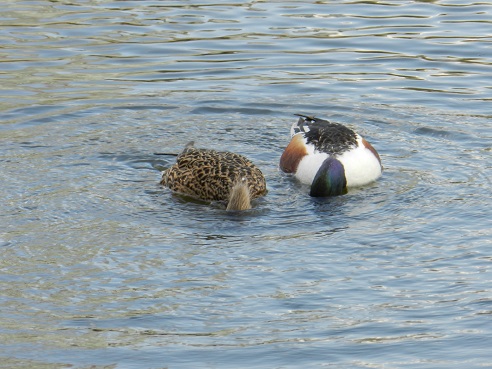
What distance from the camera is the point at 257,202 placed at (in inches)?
423

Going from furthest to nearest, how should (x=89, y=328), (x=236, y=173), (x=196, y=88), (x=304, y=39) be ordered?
(x=304, y=39), (x=196, y=88), (x=236, y=173), (x=89, y=328)

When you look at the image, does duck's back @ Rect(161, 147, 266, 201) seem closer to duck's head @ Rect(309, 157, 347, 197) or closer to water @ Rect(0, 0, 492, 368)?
water @ Rect(0, 0, 492, 368)

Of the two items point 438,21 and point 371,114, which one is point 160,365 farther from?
point 438,21

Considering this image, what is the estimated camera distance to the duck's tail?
10.3m

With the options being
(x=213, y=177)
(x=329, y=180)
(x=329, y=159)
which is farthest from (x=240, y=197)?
(x=329, y=159)

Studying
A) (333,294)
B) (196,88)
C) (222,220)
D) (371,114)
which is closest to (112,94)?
(196,88)

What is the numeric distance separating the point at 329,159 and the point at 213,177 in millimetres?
1224

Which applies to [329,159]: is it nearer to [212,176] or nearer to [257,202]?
[257,202]

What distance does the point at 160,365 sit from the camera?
716 cm

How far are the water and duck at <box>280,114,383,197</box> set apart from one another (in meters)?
0.16

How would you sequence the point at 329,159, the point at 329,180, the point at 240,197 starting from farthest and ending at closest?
1. the point at 329,159
2. the point at 329,180
3. the point at 240,197

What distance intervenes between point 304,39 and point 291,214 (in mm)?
6865

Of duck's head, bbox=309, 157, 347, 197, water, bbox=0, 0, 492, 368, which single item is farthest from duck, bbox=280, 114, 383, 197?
water, bbox=0, 0, 492, 368

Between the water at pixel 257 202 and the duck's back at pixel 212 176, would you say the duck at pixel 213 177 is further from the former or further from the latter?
the water at pixel 257 202
